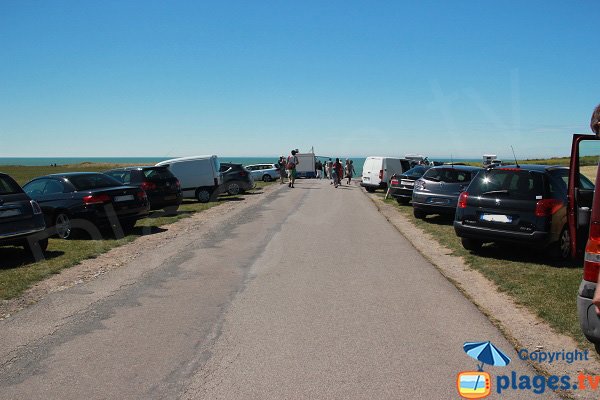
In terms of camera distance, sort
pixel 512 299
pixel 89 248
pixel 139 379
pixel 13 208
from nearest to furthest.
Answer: pixel 139 379 → pixel 512 299 → pixel 13 208 → pixel 89 248

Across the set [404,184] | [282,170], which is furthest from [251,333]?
[282,170]

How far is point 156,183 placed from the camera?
16797 mm

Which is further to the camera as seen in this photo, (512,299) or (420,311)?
(512,299)

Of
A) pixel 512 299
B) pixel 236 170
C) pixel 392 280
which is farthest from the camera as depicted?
pixel 236 170

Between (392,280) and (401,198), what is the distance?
12.6 metres

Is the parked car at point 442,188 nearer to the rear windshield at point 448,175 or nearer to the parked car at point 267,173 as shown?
the rear windshield at point 448,175

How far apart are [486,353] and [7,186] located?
8.40 meters

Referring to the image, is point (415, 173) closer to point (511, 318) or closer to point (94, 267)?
point (94, 267)

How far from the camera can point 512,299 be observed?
6.48 m

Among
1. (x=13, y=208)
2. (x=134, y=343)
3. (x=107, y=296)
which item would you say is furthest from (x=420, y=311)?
(x=13, y=208)

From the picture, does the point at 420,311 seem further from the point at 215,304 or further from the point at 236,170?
the point at 236,170

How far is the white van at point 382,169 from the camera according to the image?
84.7 feet

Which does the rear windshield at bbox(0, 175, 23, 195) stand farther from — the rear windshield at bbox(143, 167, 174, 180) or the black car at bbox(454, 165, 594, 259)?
the black car at bbox(454, 165, 594, 259)

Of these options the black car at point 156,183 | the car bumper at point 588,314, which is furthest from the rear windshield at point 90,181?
the car bumper at point 588,314
